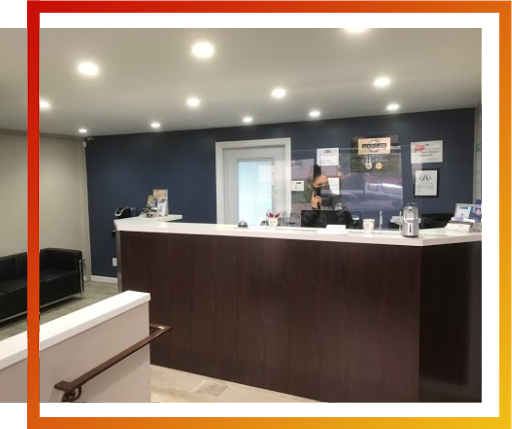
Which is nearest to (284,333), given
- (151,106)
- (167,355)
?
(167,355)

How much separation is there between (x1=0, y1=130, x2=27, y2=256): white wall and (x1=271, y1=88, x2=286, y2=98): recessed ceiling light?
3.86 m

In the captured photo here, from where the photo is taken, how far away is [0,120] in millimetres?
4359

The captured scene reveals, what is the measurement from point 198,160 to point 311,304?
3346 mm

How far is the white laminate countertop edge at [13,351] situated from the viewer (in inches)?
46.4

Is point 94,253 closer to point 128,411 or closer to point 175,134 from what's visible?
point 175,134

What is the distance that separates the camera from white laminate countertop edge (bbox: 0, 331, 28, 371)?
1179mm

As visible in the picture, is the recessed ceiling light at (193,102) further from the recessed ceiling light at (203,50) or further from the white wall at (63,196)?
the white wall at (63,196)

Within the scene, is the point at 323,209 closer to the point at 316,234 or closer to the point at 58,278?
the point at 316,234

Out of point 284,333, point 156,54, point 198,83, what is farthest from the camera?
point 198,83

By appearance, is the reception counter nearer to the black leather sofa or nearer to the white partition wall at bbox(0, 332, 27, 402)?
the white partition wall at bbox(0, 332, 27, 402)

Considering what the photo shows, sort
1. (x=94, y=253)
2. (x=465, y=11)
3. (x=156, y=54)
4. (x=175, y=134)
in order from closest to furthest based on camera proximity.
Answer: (x=465, y=11), (x=156, y=54), (x=175, y=134), (x=94, y=253)

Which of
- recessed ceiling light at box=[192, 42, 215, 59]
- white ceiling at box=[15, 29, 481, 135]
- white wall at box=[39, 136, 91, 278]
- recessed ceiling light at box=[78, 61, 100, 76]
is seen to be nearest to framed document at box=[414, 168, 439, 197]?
white ceiling at box=[15, 29, 481, 135]

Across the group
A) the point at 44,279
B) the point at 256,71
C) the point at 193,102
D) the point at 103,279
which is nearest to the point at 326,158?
the point at 256,71

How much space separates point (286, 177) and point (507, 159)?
1.86 meters
